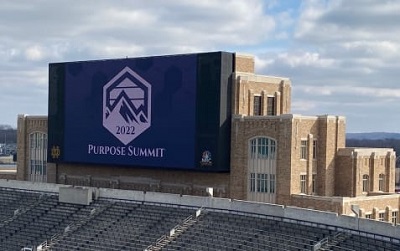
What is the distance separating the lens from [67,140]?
45812mm

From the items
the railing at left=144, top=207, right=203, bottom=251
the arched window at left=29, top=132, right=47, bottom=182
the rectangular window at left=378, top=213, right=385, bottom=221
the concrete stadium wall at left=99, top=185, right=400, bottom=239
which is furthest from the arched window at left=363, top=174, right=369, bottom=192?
the arched window at left=29, top=132, right=47, bottom=182

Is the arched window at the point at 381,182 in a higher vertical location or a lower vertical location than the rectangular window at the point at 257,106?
lower

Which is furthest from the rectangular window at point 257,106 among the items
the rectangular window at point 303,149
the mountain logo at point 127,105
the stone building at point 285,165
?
the mountain logo at point 127,105

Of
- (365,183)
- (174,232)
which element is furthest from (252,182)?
(365,183)

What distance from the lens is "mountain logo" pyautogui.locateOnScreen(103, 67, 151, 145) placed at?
1640 inches

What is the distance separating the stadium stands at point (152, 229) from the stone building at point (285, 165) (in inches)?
129

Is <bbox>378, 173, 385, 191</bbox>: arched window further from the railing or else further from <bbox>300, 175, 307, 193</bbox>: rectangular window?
the railing

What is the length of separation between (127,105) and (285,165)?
11184 millimetres

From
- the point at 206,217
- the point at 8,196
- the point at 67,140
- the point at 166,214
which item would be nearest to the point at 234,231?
the point at 206,217

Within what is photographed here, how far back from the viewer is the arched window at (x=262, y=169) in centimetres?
3766

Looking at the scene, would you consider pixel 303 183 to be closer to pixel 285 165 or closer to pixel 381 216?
pixel 285 165

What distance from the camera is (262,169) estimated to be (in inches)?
1495

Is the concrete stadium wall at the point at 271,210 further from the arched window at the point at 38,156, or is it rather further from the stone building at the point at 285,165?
the arched window at the point at 38,156

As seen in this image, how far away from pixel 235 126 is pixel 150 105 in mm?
5773
